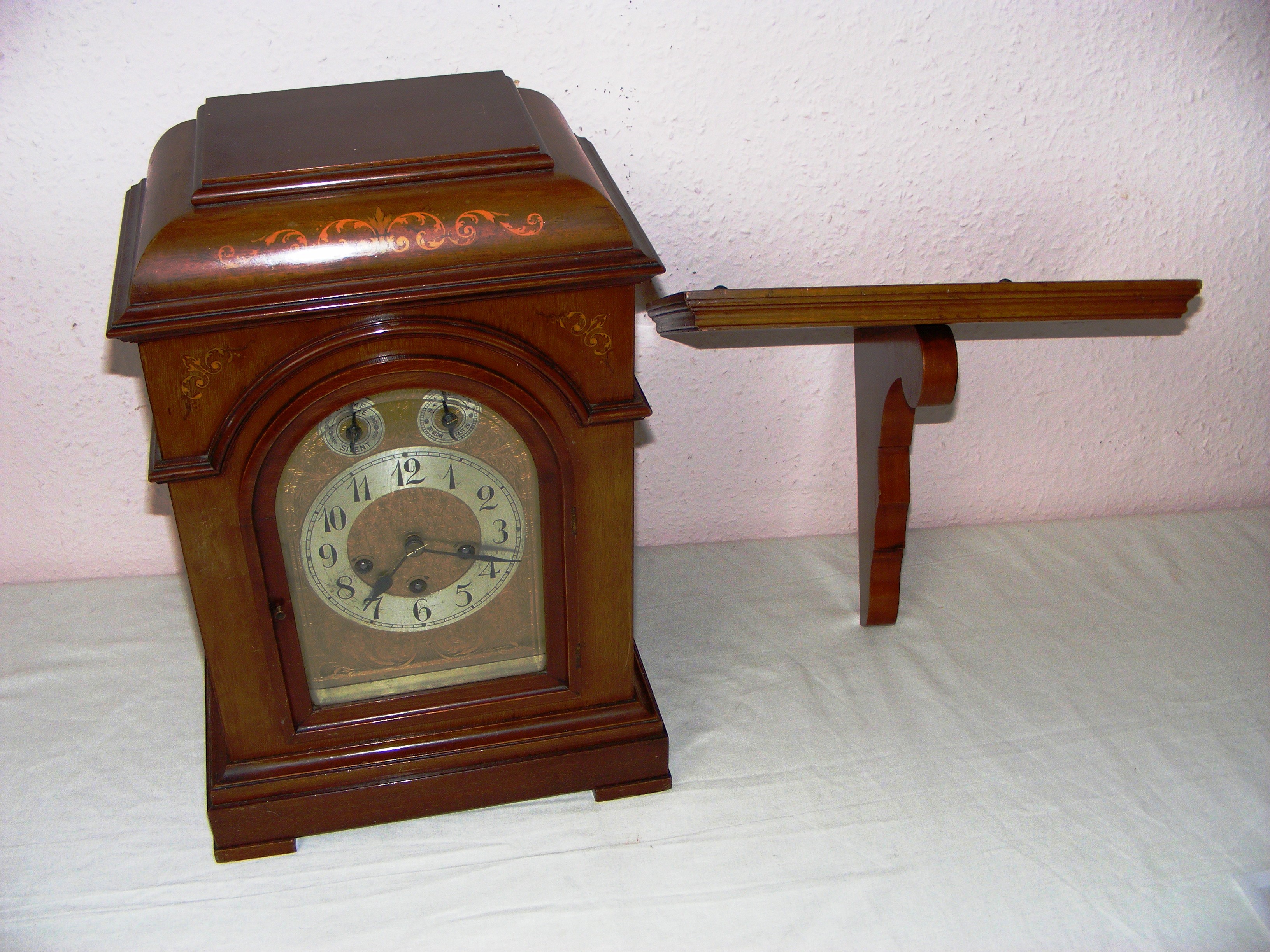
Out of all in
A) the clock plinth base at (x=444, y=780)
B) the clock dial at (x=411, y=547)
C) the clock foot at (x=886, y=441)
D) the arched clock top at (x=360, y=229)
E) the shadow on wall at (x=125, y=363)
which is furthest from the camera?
the shadow on wall at (x=125, y=363)

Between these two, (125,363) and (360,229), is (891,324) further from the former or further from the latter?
(125,363)

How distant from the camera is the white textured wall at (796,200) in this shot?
1.45 meters

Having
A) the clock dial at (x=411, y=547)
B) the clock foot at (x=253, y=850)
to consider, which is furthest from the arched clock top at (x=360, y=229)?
the clock foot at (x=253, y=850)

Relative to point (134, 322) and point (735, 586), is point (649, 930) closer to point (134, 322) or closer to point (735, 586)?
point (735, 586)

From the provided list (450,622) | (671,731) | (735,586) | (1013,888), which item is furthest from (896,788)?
(450,622)

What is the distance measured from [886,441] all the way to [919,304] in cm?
34

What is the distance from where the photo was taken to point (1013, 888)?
1.22 metres

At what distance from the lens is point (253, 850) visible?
1.28m

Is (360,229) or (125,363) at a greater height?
(360,229)

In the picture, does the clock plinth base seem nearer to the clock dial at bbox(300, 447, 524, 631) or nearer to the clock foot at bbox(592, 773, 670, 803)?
the clock foot at bbox(592, 773, 670, 803)

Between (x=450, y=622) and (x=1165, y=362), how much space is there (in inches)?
56.0

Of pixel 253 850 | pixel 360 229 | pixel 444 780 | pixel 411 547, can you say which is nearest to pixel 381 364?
pixel 360 229

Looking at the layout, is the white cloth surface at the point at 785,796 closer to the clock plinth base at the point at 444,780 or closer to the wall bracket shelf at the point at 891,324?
the clock plinth base at the point at 444,780

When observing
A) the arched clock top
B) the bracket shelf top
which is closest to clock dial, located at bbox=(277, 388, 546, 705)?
the arched clock top
